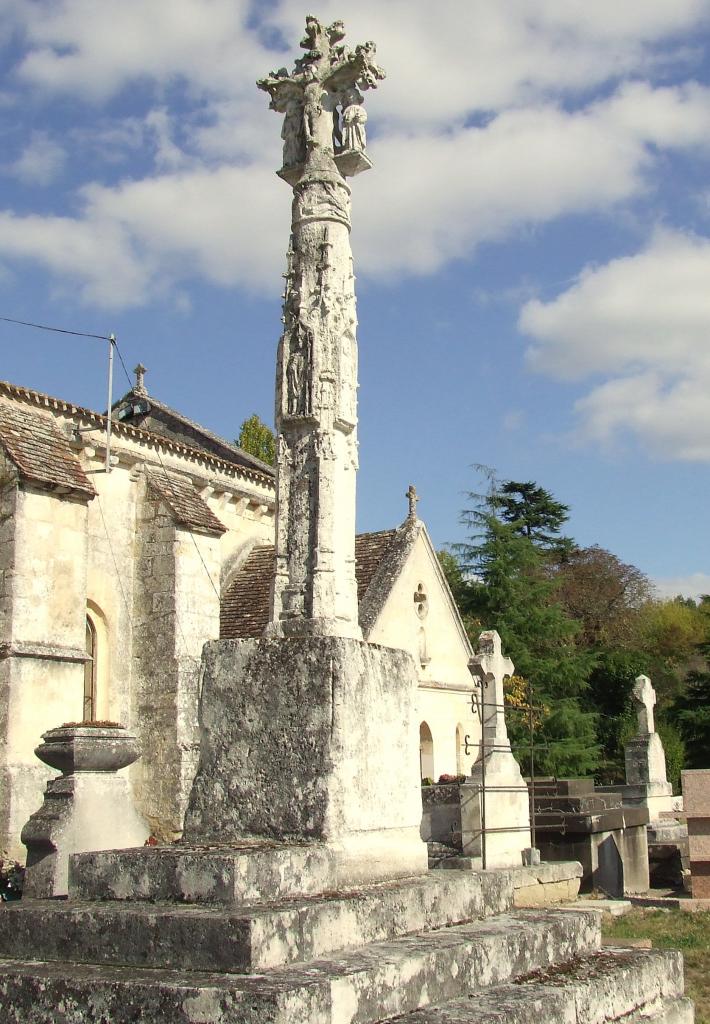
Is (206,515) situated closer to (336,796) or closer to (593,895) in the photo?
(593,895)

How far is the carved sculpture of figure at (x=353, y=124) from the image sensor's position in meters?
6.03

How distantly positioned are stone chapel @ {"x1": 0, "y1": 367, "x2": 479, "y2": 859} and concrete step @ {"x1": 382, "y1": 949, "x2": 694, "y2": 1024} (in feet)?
35.7

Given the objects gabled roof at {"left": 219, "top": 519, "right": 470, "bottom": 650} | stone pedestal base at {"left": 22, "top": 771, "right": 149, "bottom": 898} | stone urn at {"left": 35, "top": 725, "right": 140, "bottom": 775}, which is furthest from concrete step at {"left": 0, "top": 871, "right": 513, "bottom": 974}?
gabled roof at {"left": 219, "top": 519, "right": 470, "bottom": 650}

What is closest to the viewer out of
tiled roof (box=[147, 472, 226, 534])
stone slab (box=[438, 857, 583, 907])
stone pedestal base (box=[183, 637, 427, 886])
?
stone pedestal base (box=[183, 637, 427, 886])

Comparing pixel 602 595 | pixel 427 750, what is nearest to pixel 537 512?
pixel 602 595

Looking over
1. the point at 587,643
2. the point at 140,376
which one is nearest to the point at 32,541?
the point at 140,376

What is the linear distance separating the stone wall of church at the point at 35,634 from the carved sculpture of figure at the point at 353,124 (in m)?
10.8

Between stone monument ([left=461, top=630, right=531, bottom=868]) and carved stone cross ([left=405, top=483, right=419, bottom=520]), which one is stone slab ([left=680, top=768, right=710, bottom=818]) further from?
carved stone cross ([left=405, top=483, right=419, bottom=520])

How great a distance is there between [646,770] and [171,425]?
1562cm

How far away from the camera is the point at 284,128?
619 centimetres

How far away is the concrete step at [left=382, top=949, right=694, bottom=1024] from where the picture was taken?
4070mm

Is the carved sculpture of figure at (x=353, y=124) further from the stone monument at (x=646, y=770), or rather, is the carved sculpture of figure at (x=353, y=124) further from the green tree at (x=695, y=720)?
the green tree at (x=695, y=720)

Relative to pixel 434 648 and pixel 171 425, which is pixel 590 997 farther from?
pixel 171 425

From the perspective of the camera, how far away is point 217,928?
3975mm
